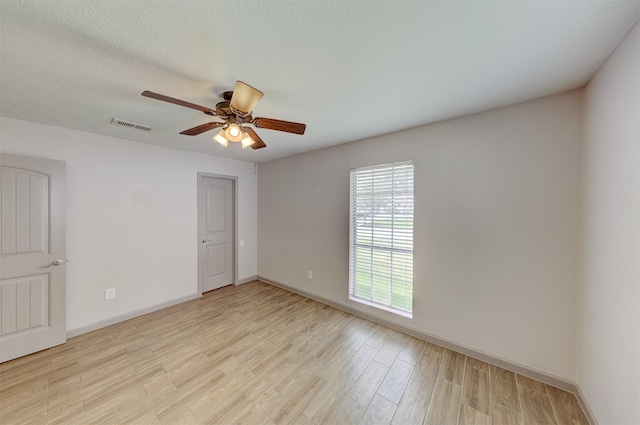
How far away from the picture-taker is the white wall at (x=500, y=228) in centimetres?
185

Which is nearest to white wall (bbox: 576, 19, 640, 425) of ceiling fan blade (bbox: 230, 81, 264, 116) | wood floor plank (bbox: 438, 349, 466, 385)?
wood floor plank (bbox: 438, 349, 466, 385)

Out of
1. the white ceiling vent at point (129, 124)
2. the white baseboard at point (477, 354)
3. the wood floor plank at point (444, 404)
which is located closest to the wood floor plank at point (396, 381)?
the wood floor plank at point (444, 404)

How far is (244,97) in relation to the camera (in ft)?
4.92

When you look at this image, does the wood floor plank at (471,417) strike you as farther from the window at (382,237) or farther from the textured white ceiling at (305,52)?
the textured white ceiling at (305,52)

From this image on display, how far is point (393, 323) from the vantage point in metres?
2.82

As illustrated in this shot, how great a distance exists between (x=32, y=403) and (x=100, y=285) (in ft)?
4.52

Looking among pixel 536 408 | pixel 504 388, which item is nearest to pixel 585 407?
pixel 536 408

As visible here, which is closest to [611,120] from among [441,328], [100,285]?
[441,328]

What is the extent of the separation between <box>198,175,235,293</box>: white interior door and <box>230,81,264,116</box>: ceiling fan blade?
2.65 meters

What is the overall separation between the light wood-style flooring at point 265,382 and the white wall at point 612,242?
1.67 ft

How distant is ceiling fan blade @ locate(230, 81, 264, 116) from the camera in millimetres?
1405

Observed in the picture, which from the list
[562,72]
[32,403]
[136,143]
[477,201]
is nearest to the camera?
[562,72]

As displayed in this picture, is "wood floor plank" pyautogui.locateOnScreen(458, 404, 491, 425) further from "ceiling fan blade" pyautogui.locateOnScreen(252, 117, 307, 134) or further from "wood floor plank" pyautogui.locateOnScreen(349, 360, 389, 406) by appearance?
"ceiling fan blade" pyautogui.locateOnScreen(252, 117, 307, 134)

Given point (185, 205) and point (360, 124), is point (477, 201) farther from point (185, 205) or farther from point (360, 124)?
point (185, 205)
